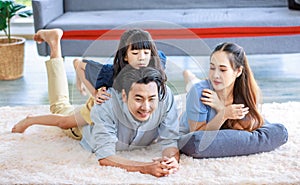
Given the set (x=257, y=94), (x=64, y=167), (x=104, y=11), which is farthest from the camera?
(x=104, y=11)

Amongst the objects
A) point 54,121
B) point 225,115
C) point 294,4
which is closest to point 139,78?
point 225,115

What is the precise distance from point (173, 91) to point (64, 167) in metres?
0.52

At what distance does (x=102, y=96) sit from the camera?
226 centimetres

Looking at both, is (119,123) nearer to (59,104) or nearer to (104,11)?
(59,104)

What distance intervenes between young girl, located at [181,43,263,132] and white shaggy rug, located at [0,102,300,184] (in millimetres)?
154

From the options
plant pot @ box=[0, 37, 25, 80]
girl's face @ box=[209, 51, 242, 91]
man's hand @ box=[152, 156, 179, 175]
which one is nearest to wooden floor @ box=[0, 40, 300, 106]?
plant pot @ box=[0, 37, 25, 80]

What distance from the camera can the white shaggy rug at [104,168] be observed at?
2107mm

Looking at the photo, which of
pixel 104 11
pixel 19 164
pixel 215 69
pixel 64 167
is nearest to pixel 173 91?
pixel 215 69

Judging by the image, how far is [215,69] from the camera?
234 centimetres

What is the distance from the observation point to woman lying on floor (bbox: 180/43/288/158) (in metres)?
2.31

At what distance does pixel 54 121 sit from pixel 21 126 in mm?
186

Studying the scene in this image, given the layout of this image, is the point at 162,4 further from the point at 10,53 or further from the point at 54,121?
the point at 54,121

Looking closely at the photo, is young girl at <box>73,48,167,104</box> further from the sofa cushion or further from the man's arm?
the sofa cushion

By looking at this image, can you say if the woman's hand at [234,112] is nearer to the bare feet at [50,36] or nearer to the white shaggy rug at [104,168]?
the white shaggy rug at [104,168]
